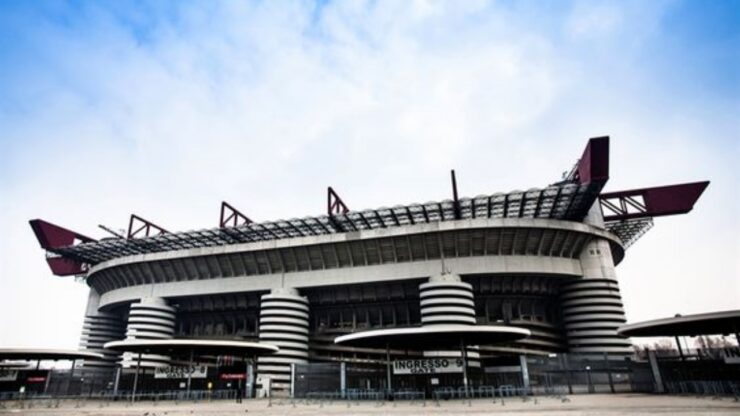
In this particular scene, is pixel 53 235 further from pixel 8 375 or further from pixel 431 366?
pixel 431 366

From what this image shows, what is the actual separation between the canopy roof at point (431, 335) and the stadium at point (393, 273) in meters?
11.1

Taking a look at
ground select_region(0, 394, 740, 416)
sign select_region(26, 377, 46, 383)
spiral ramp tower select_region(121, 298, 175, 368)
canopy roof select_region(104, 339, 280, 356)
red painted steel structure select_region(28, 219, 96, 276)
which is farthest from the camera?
red painted steel structure select_region(28, 219, 96, 276)

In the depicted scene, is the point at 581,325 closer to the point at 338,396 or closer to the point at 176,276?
the point at 338,396

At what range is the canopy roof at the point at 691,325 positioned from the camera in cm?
2644

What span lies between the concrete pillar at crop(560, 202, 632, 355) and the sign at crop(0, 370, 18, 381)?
55.2 m

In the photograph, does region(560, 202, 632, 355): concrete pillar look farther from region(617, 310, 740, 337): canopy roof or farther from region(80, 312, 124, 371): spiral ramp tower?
region(80, 312, 124, 371): spiral ramp tower

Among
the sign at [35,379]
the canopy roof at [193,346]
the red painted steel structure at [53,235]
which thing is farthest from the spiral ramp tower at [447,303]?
the red painted steel structure at [53,235]

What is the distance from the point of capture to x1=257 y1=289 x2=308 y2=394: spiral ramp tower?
4959 cm

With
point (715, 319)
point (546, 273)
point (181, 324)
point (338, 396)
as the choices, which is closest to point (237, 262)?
point (181, 324)

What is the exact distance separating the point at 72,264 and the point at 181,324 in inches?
952

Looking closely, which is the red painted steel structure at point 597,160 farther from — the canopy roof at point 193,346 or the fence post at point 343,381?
the canopy roof at point 193,346

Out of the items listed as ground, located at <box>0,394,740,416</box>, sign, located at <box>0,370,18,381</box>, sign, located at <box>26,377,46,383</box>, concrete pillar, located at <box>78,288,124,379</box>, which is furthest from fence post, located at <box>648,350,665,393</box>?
concrete pillar, located at <box>78,288,124,379</box>

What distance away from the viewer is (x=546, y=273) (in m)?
47.5

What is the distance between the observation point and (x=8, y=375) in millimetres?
42281
